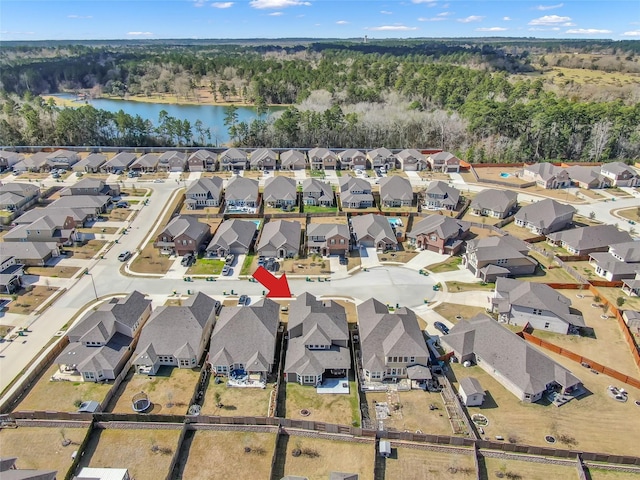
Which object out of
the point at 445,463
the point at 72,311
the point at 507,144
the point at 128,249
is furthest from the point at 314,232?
the point at 507,144

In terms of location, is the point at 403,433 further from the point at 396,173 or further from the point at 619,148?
the point at 619,148

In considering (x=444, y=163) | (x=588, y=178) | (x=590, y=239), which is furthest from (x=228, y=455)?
(x=588, y=178)

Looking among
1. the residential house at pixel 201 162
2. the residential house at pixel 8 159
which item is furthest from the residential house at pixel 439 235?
the residential house at pixel 8 159

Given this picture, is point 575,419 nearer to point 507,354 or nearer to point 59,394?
point 507,354

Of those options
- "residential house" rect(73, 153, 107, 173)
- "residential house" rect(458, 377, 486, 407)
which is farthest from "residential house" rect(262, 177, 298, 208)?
"residential house" rect(458, 377, 486, 407)

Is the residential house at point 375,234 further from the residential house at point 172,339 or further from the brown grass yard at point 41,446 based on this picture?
the brown grass yard at point 41,446
